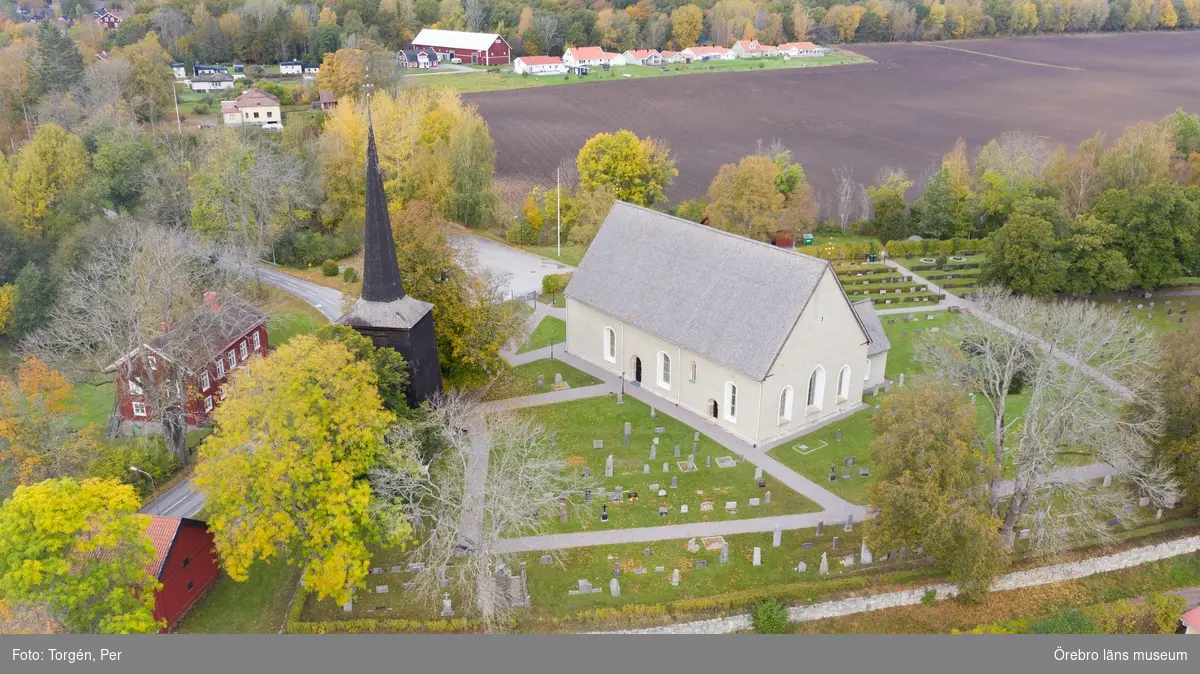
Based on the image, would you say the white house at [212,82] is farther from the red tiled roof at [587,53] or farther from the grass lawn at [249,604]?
the grass lawn at [249,604]

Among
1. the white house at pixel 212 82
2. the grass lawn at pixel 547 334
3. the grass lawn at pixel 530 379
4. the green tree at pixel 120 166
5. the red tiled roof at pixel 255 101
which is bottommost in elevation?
the grass lawn at pixel 530 379

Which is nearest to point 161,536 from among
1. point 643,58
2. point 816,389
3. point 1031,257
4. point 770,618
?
point 770,618

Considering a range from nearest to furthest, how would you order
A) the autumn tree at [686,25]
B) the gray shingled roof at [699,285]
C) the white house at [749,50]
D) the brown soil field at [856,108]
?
the gray shingled roof at [699,285], the brown soil field at [856,108], the white house at [749,50], the autumn tree at [686,25]

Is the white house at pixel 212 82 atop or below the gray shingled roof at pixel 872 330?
atop

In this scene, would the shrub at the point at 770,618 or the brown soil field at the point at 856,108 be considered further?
the brown soil field at the point at 856,108

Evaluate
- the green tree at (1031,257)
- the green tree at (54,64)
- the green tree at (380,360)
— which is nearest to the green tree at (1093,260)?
the green tree at (1031,257)

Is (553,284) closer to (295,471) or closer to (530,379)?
(530,379)

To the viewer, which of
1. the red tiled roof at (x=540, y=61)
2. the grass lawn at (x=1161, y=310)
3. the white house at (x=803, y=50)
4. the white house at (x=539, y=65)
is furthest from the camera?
the white house at (x=803, y=50)
